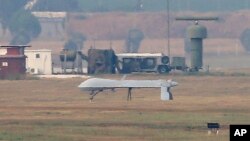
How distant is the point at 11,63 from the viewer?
128m

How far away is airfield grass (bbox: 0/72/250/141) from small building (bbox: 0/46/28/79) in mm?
12859

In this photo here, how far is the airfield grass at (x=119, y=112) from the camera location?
6147 centimetres

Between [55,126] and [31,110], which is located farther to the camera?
[31,110]

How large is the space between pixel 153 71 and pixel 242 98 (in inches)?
1709

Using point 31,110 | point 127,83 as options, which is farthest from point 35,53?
point 31,110

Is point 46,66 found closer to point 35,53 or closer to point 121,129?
point 35,53

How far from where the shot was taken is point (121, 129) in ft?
210

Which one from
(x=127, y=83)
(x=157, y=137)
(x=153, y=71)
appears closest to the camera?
(x=157, y=137)

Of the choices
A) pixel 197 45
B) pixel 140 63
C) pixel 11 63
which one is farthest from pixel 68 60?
pixel 197 45

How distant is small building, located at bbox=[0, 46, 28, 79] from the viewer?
412 ft

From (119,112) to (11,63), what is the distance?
2079 inches

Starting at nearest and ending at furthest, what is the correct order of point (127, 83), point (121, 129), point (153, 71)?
1. point (121, 129)
2. point (127, 83)
3. point (153, 71)

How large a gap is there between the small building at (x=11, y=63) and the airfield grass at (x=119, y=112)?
12859mm

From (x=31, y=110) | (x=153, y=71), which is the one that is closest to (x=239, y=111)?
(x=31, y=110)
